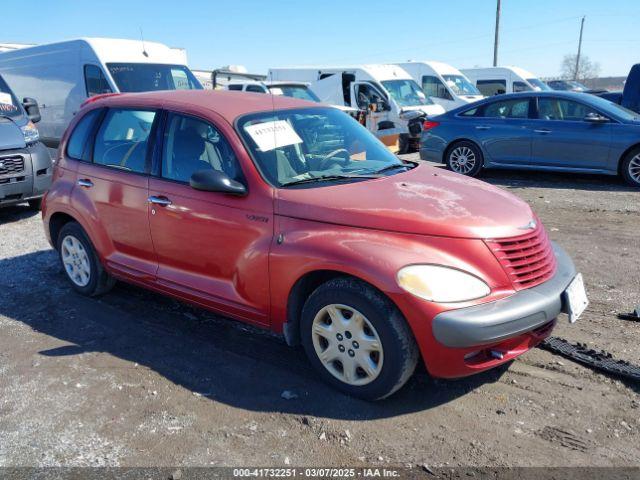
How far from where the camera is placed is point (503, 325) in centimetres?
287

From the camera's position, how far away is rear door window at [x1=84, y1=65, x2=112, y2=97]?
1018cm

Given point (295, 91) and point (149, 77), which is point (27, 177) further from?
point (295, 91)

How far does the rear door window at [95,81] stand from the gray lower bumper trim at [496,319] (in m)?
9.05

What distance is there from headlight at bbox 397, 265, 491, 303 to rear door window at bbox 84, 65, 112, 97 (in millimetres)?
8812

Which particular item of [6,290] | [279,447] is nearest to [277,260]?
[279,447]

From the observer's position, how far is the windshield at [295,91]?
1541 cm

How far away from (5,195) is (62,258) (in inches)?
120

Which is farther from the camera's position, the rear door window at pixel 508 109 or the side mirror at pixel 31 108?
the rear door window at pixel 508 109

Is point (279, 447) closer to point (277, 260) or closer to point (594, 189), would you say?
point (277, 260)

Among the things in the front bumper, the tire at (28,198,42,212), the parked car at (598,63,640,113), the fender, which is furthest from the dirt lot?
the parked car at (598,63,640,113)

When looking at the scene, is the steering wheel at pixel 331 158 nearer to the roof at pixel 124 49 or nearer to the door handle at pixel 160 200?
the door handle at pixel 160 200

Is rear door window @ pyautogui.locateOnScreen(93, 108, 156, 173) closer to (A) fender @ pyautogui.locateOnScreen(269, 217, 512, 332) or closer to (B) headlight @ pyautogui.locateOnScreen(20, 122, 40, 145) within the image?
(A) fender @ pyautogui.locateOnScreen(269, 217, 512, 332)

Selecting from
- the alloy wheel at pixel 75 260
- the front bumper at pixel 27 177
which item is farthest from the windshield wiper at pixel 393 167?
the front bumper at pixel 27 177

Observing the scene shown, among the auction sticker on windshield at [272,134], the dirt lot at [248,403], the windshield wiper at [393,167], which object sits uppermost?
the auction sticker on windshield at [272,134]
